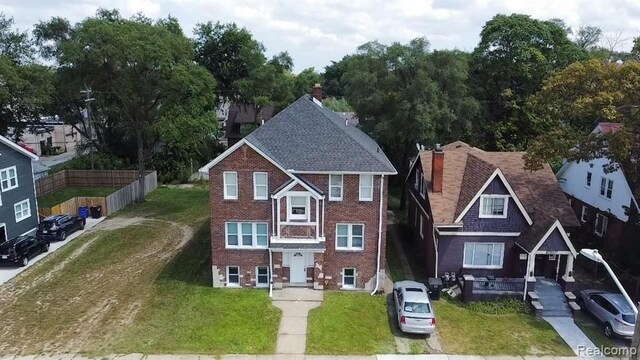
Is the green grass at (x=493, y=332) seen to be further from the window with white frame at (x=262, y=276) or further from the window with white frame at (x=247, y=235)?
the window with white frame at (x=247, y=235)

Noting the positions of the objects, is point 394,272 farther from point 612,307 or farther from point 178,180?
point 178,180

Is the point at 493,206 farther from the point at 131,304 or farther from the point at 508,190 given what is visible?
the point at 131,304

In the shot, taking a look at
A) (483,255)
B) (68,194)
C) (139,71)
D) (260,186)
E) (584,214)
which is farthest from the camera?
(68,194)

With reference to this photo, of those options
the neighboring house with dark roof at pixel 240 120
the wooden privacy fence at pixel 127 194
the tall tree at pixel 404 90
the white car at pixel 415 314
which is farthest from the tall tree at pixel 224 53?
the white car at pixel 415 314

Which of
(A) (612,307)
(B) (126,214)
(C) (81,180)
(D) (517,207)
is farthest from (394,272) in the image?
(C) (81,180)

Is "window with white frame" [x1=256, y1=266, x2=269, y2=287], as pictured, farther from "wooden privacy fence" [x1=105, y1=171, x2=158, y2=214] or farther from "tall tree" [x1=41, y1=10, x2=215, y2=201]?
"wooden privacy fence" [x1=105, y1=171, x2=158, y2=214]

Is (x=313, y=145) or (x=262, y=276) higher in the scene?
(x=313, y=145)

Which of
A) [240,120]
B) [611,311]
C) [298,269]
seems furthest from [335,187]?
[240,120]

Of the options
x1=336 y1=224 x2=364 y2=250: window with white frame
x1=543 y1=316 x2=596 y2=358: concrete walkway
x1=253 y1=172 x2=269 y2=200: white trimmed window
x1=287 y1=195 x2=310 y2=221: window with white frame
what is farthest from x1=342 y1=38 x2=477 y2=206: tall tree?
x1=543 y1=316 x2=596 y2=358: concrete walkway
